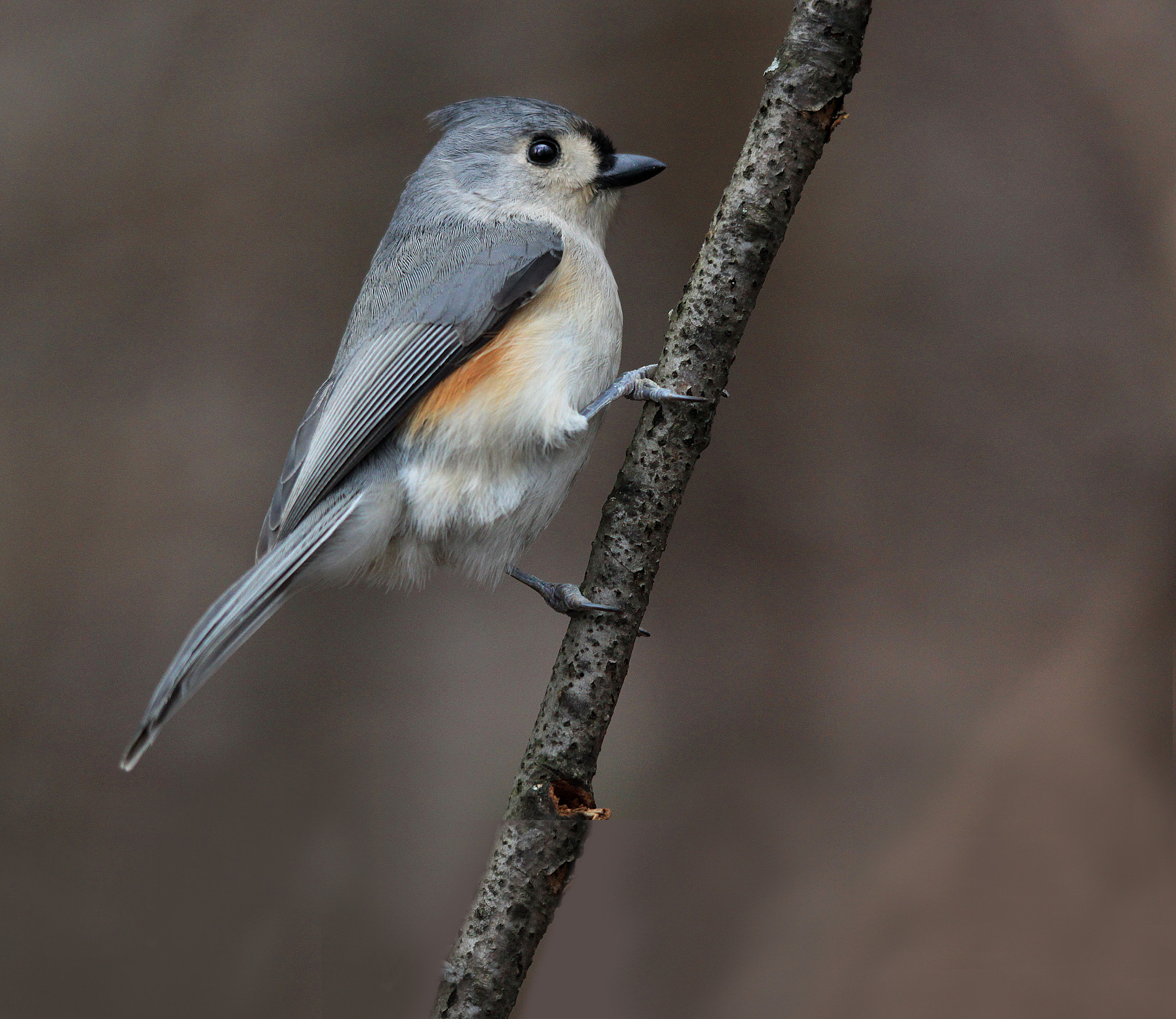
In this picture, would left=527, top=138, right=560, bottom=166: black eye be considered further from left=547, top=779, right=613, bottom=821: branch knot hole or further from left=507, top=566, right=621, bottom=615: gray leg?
left=547, top=779, right=613, bottom=821: branch knot hole

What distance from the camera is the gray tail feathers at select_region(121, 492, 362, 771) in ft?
5.71

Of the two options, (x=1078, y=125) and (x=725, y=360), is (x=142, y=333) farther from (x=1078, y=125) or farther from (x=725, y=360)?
(x=1078, y=125)

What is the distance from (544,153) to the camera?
7.91 ft

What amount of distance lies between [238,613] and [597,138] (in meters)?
1.37

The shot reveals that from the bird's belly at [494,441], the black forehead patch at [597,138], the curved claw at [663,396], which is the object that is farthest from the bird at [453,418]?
the black forehead patch at [597,138]

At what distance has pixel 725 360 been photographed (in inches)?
67.7

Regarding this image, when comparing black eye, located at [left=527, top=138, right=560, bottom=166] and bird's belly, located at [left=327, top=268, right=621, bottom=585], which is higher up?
black eye, located at [left=527, top=138, right=560, bottom=166]

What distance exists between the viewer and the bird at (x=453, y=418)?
6.71ft

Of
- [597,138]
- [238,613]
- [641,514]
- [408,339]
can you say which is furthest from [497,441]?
[597,138]

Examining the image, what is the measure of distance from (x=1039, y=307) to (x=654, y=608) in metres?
1.40

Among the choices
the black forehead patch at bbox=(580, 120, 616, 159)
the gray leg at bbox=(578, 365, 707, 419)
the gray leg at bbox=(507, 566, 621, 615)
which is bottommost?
the gray leg at bbox=(507, 566, 621, 615)

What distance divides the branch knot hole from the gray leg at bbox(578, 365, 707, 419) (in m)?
0.55

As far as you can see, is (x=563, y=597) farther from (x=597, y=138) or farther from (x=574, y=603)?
(x=597, y=138)

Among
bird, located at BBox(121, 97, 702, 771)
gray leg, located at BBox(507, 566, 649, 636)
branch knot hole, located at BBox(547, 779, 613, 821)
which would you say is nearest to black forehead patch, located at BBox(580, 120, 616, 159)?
bird, located at BBox(121, 97, 702, 771)
